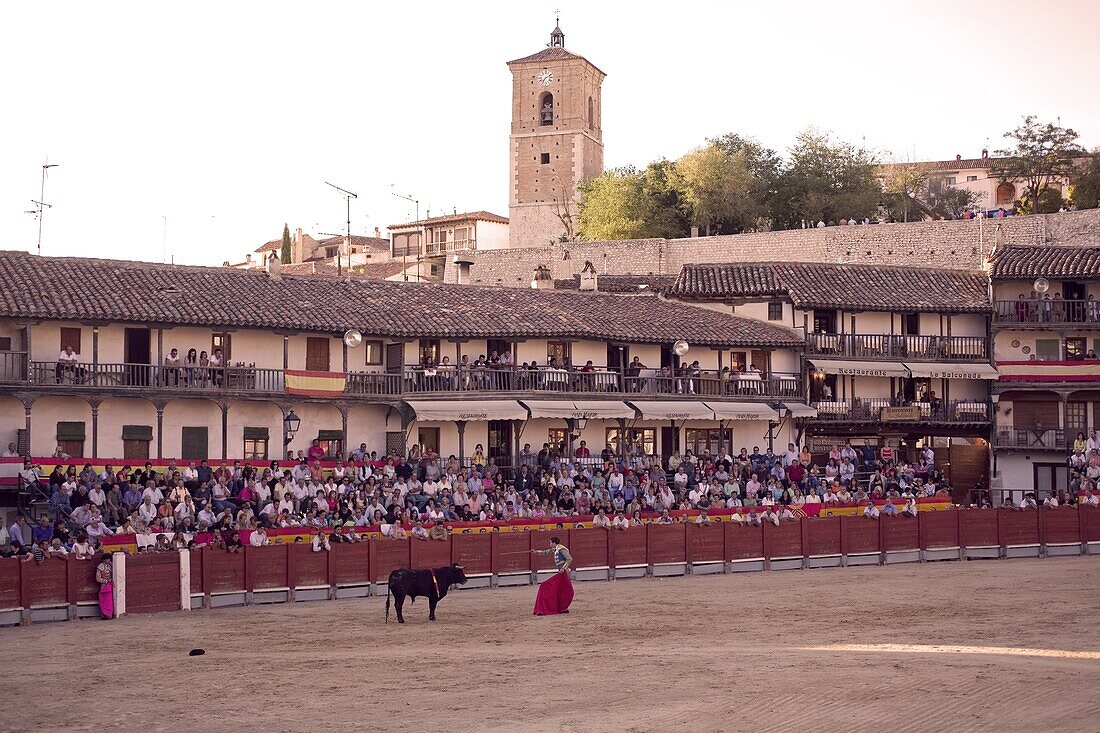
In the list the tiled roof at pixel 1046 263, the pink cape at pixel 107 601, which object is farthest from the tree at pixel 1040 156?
the pink cape at pixel 107 601

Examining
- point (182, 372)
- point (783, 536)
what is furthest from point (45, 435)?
point (783, 536)

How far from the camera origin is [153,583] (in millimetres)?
25438

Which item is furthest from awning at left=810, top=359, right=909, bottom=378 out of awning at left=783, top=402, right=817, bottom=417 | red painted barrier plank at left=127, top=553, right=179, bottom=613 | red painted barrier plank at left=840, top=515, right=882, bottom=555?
red painted barrier plank at left=127, top=553, right=179, bottom=613

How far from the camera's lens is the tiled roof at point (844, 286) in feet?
155

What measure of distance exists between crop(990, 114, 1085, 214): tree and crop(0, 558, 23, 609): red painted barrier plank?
58.4m

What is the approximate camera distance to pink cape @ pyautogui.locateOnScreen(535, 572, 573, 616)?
24672 millimetres

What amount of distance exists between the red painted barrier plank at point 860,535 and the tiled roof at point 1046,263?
16.6m

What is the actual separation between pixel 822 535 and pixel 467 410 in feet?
33.3

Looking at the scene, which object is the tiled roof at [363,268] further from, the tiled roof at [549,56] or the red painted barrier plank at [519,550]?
the red painted barrier plank at [519,550]

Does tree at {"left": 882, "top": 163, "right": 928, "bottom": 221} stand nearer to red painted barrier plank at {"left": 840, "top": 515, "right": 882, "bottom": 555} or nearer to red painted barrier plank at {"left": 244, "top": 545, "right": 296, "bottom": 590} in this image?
red painted barrier plank at {"left": 840, "top": 515, "right": 882, "bottom": 555}

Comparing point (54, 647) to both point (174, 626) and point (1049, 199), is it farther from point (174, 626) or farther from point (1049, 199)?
point (1049, 199)

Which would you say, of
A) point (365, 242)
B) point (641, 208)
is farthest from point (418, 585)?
point (365, 242)

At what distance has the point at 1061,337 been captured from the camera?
158 feet

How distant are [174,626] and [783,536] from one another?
51.7 feet
